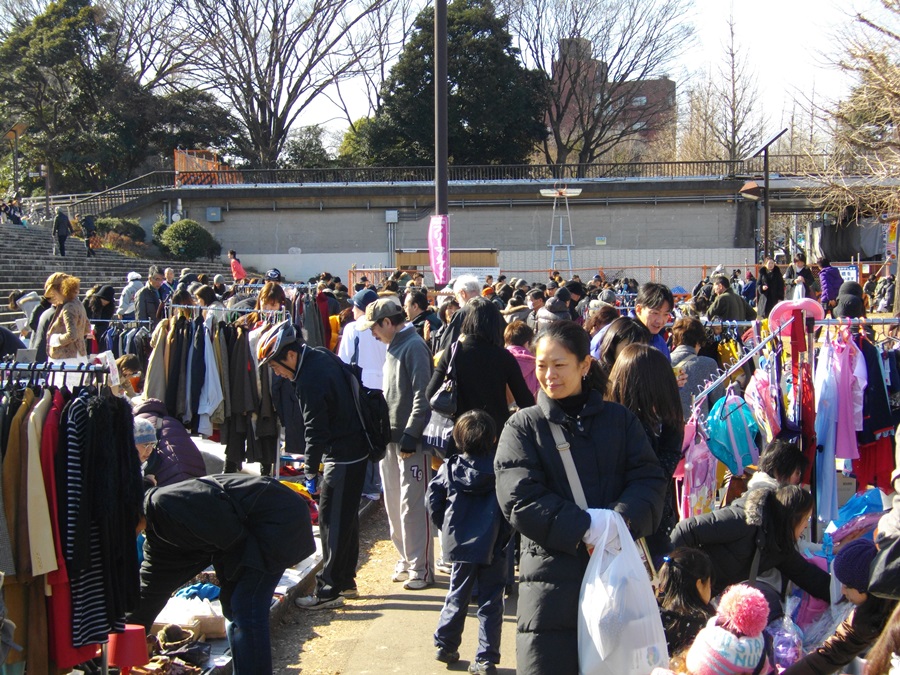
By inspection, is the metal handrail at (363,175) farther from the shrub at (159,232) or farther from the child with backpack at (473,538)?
the child with backpack at (473,538)

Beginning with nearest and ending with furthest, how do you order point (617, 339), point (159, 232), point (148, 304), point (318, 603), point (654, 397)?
1. point (654, 397)
2. point (617, 339)
3. point (318, 603)
4. point (148, 304)
5. point (159, 232)

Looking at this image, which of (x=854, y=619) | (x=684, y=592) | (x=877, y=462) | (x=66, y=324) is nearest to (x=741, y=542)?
(x=684, y=592)

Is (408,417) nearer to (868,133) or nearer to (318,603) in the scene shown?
(318,603)

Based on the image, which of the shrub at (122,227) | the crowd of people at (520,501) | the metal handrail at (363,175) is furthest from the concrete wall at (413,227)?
the crowd of people at (520,501)

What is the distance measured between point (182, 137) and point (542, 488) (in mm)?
41380

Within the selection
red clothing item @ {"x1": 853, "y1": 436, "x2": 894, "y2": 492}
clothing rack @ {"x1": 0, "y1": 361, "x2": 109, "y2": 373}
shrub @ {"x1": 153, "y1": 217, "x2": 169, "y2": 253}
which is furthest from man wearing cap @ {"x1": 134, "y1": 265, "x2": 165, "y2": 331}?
shrub @ {"x1": 153, "y1": 217, "x2": 169, "y2": 253}

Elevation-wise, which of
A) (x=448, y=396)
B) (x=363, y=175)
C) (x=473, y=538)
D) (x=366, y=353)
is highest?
(x=363, y=175)

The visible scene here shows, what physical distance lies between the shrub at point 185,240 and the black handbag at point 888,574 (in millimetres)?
32106

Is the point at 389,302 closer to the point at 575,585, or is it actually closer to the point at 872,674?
the point at 575,585

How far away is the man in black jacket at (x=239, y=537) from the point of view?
4.08 m

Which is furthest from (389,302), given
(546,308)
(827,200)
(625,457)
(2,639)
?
(827,200)

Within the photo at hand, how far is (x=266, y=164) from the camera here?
138ft

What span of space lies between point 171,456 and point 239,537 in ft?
4.68

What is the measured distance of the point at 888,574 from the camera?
3.02 meters
